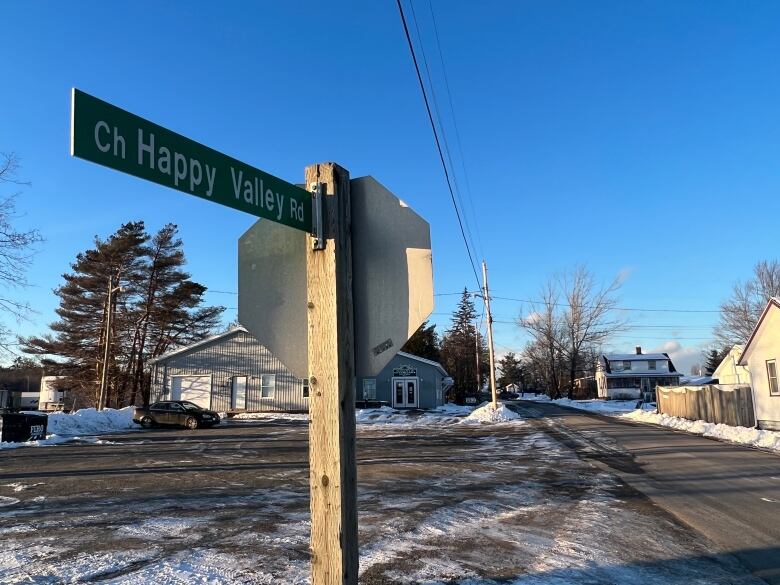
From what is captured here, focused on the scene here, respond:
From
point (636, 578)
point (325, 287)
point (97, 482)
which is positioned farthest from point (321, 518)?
point (97, 482)

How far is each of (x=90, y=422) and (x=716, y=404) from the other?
28.2 m

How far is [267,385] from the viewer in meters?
39.9

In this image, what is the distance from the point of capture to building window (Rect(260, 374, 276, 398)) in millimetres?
39688

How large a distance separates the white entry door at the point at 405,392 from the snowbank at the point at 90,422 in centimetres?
1882

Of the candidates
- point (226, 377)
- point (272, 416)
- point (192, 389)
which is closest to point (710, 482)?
point (272, 416)

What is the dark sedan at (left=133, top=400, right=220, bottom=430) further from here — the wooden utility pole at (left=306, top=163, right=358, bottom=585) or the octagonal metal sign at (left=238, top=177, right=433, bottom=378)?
the wooden utility pole at (left=306, top=163, right=358, bottom=585)

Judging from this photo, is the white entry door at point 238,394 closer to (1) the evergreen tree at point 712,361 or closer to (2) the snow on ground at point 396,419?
(2) the snow on ground at point 396,419

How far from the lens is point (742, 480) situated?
11203mm

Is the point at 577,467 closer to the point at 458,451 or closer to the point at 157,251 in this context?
the point at 458,451

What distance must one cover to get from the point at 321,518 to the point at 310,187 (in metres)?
1.76

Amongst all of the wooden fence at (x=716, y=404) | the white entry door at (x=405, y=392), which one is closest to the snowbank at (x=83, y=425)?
the white entry door at (x=405, y=392)

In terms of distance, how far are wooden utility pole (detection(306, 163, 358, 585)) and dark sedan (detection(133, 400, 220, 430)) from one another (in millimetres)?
27699

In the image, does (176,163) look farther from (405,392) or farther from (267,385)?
(405,392)

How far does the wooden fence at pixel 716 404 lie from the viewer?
22109 millimetres
